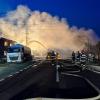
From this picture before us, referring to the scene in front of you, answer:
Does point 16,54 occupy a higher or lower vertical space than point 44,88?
higher

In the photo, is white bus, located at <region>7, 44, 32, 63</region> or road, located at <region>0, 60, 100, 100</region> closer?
road, located at <region>0, 60, 100, 100</region>

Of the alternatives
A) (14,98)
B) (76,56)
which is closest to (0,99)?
(14,98)

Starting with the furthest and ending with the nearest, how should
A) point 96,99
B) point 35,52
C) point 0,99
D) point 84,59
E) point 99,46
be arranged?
1. point 35,52
2. point 99,46
3. point 84,59
4. point 0,99
5. point 96,99

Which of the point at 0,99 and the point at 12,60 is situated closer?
the point at 0,99

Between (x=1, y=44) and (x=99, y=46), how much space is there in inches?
969

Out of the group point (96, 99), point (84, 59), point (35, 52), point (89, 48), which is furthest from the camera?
point (35, 52)

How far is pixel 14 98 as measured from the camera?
17.7 m

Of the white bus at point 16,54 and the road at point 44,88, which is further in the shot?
the white bus at point 16,54

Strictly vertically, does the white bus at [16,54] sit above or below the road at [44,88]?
above

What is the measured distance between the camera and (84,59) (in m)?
72.2

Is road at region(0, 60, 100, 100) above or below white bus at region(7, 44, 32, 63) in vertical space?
below

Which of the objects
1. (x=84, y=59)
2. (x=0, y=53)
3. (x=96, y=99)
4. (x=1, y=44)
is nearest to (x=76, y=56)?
(x=84, y=59)

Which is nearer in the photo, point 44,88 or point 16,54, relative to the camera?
point 44,88

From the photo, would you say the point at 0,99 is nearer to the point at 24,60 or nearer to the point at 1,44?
the point at 24,60
